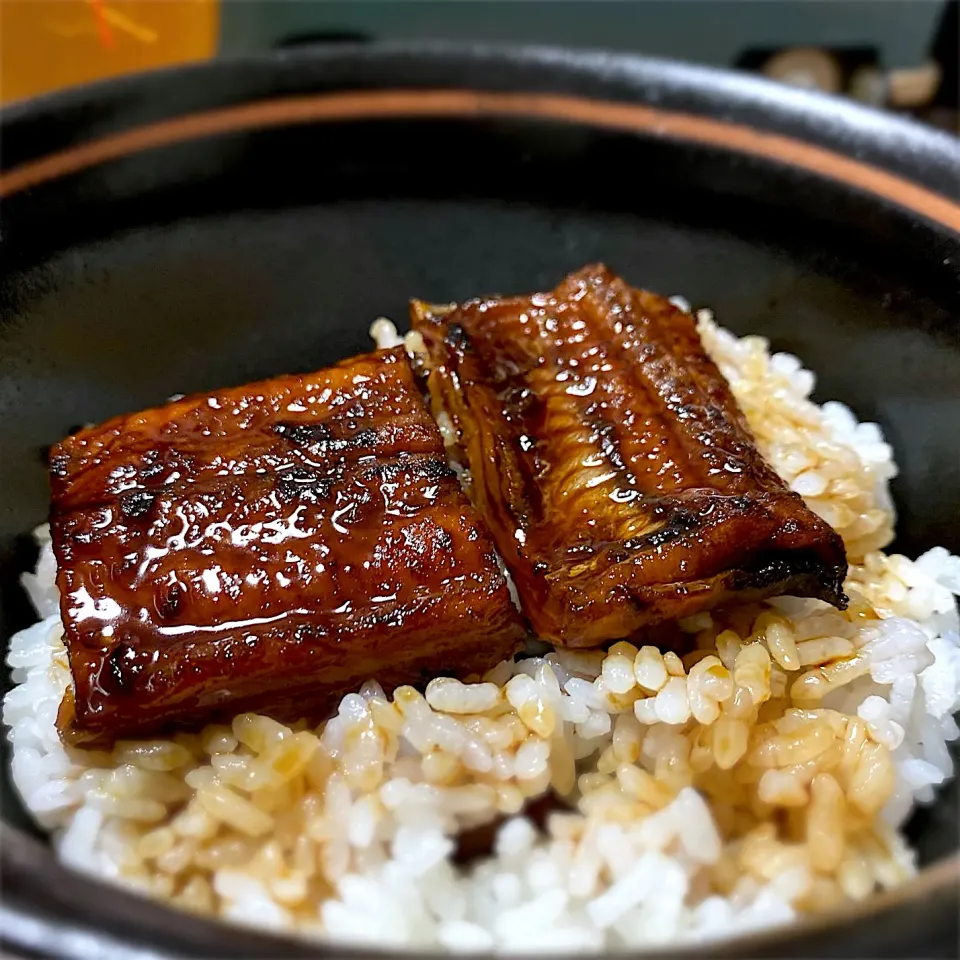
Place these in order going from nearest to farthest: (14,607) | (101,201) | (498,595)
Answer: (498,595) < (14,607) < (101,201)

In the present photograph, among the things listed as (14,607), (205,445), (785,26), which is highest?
(785,26)

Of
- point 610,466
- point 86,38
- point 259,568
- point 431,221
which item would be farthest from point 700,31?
point 259,568

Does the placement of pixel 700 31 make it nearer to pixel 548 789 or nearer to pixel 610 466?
pixel 610 466

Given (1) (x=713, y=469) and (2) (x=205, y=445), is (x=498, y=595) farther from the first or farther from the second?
(2) (x=205, y=445)

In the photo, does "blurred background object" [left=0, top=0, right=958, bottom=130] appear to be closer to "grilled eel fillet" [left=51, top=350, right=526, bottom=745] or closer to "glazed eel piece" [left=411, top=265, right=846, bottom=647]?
"glazed eel piece" [left=411, top=265, right=846, bottom=647]

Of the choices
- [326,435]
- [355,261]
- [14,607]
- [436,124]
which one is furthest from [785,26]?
[14,607]

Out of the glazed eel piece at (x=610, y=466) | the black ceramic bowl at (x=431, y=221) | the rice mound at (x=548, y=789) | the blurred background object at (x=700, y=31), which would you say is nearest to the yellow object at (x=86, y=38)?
the blurred background object at (x=700, y=31)

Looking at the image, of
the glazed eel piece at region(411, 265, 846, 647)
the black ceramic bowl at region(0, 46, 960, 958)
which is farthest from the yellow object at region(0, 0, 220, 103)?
the glazed eel piece at region(411, 265, 846, 647)

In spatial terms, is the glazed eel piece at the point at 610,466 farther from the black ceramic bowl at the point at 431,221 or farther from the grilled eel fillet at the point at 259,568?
the black ceramic bowl at the point at 431,221
